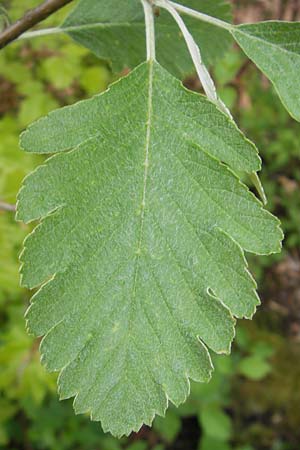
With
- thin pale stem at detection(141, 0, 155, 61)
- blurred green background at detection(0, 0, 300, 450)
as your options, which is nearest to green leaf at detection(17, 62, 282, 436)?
thin pale stem at detection(141, 0, 155, 61)

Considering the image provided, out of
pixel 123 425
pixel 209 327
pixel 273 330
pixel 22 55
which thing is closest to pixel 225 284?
→ pixel 209 327

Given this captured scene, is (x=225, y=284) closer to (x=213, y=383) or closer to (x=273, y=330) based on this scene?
(x=213, y=383)

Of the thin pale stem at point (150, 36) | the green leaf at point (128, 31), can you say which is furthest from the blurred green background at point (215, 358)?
the thin pale stem at point (150, 36)

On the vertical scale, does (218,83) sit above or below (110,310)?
below

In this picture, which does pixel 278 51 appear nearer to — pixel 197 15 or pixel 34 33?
pixel 197 15

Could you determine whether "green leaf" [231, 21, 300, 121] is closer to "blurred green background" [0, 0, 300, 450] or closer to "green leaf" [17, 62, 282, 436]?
"green leaf" [17, 62, 282, 436]

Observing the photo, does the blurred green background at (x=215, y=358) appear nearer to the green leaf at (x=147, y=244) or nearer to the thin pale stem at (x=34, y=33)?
the thin pale stem at (x=34, y=33)
